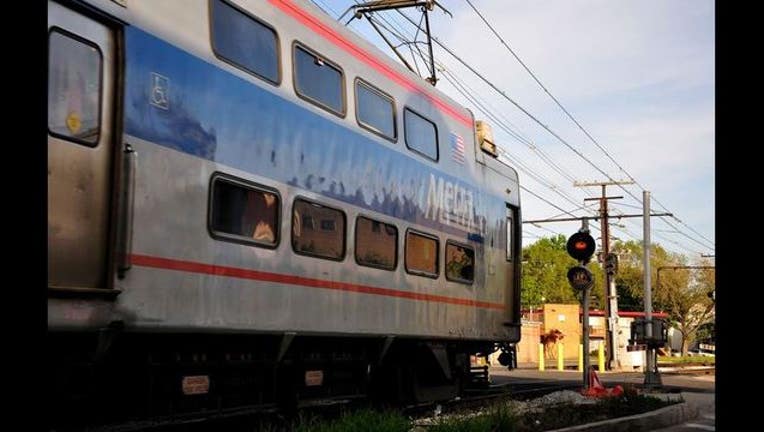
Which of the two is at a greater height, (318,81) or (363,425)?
(318,81)

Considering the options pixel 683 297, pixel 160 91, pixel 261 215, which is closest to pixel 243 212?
pixel 261 215

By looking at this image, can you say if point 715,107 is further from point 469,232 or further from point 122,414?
point 469,232

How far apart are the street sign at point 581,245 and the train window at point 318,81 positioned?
6.30 metres

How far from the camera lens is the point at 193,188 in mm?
6418

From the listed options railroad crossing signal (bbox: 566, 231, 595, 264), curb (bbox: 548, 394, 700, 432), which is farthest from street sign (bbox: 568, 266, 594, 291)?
curb (bbox: 548, 394, 700, 432)

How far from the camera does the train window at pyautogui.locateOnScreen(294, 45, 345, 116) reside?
8156 mm

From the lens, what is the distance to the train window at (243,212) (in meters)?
6.73

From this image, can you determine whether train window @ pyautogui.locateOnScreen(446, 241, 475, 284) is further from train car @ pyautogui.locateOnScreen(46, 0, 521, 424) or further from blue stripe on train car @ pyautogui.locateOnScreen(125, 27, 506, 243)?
blue stripe on train car @ pyautogui.locateOnScreen(125, 27, 506, 243)

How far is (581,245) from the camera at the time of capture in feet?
44.7

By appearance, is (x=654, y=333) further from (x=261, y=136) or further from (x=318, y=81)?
(x=261, y=136)

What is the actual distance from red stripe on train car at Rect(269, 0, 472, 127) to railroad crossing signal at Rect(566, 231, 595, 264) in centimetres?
315

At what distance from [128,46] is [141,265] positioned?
1.63 metres

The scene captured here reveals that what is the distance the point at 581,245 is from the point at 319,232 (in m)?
6.79
